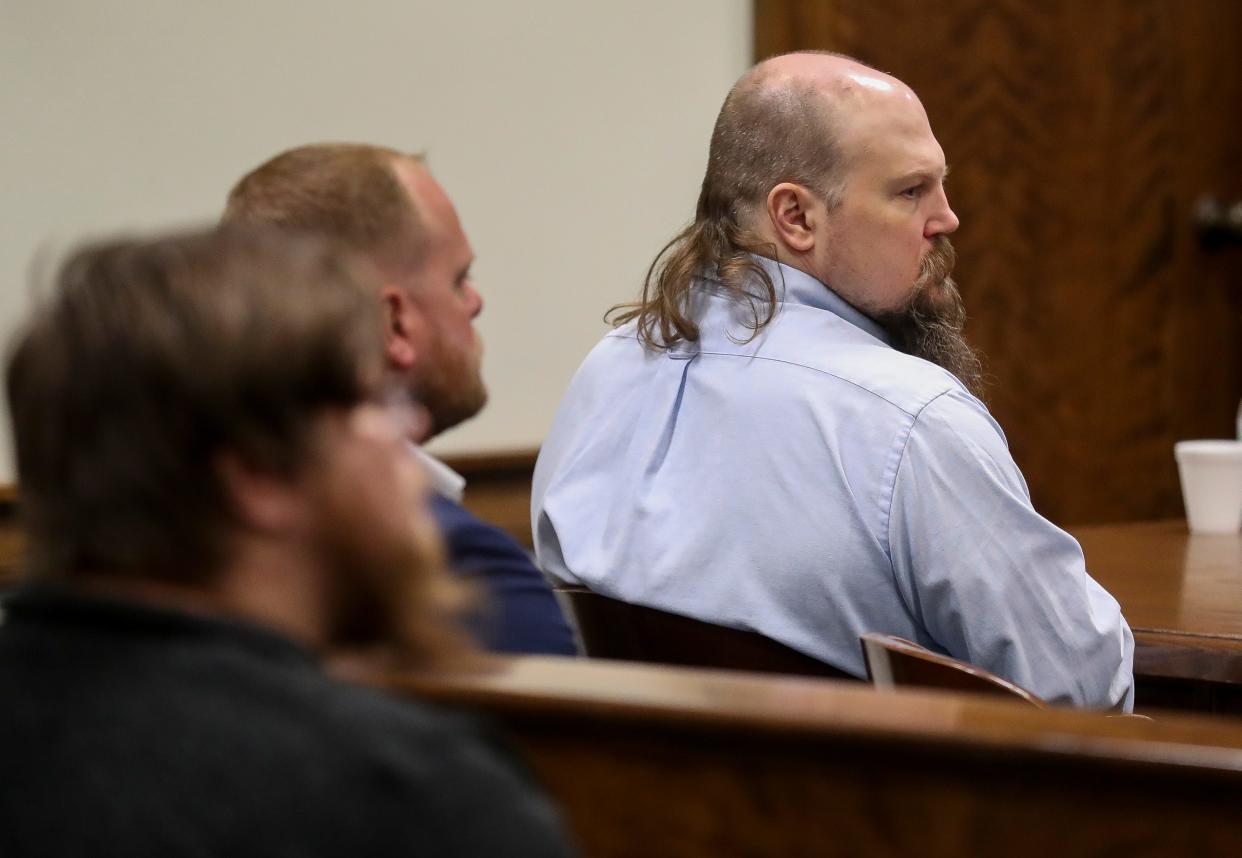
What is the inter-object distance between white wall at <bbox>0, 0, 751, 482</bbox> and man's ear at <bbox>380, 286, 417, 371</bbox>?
119 centimetres

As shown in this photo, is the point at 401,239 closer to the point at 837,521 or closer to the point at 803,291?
the point at 837,521

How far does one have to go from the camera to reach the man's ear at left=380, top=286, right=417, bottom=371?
149 cm

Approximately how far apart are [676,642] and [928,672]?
0.35 metres

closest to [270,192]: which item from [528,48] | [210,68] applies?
[210,68]

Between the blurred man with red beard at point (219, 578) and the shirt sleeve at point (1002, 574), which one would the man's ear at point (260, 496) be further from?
the shirt sleeve at point (1002, 574)

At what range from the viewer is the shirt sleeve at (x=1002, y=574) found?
1729 mm

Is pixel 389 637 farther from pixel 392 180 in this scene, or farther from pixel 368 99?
pixel 368 99

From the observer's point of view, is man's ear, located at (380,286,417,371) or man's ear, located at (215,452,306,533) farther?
man's ear, located at (380,286,417,371)

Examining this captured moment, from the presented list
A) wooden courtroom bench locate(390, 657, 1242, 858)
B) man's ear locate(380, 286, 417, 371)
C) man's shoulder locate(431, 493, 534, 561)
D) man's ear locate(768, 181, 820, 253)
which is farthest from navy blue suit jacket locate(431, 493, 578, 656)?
man's ear locate(768, 181, 820, 253)

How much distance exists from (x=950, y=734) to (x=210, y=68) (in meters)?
2.27

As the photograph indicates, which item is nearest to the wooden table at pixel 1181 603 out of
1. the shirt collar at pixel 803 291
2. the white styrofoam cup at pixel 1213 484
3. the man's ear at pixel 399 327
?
the white styrofoam cup at pixel 1213 484

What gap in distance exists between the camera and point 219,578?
0.80 metres

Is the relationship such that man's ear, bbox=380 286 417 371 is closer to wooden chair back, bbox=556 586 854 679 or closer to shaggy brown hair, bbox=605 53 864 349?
wooden chair back, bbox=556 586 854 679

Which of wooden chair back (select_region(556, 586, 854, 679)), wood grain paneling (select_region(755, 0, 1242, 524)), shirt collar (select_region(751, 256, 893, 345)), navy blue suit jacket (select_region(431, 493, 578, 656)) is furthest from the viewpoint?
wood grain paneling (select_region(755, 0, 1242, 524))
